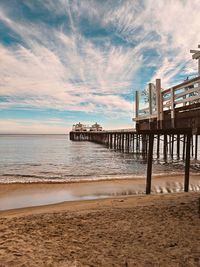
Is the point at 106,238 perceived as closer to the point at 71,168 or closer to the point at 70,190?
the point at 70,190

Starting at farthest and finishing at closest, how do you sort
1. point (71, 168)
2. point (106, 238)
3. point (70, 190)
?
point (71, 168)
point (70, 190)
point (106, 238)

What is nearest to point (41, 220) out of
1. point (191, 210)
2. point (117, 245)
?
point (117, 245)

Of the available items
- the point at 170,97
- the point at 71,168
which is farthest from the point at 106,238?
the point at 71,168

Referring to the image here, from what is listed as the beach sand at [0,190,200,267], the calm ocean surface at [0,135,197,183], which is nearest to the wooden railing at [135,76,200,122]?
the beach sand at [0,190,200,267]

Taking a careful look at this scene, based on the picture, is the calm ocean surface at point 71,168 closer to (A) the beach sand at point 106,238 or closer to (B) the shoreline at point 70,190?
(B) the shoreline at point 70,190

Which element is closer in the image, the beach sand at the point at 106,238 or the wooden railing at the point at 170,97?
the beach sand at the point at 106,238

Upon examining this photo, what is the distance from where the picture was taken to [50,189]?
390 inches

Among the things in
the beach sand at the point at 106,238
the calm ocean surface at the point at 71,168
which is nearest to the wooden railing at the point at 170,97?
the beach sand at the point at 106,238

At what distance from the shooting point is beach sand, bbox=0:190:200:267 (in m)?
3.28

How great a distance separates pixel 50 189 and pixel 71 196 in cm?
155

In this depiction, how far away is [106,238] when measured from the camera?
3.96 meters

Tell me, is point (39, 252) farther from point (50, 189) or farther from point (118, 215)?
point (50, 189)

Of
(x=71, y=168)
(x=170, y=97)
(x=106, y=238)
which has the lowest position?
(x=71, y=168)

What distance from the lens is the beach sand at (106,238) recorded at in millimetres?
3277
